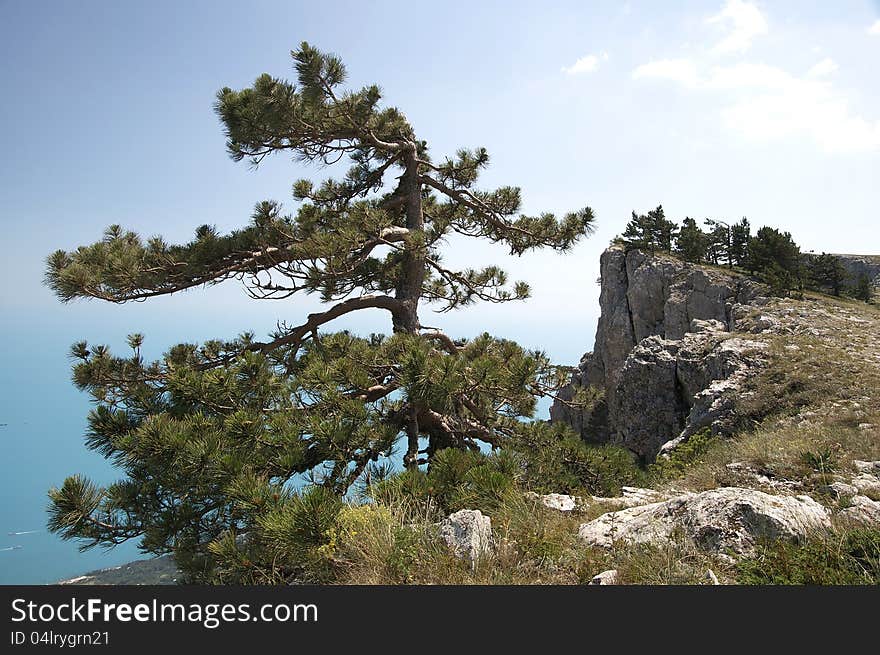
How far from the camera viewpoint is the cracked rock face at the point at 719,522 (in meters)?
3.86

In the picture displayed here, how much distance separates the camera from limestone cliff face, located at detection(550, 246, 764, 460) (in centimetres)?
1463

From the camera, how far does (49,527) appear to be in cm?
486

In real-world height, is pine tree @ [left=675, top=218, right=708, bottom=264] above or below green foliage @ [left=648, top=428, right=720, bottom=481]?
above

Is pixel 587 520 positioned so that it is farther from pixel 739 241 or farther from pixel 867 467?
pixel 739 241

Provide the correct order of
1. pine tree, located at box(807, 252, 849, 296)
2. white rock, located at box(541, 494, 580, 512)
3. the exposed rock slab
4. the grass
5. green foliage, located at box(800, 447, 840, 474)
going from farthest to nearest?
pine tree, located at box(807, 252, 849, 296) < green foliage, located at box(800, 447, 840, 474) < white rock, located at box(541, 494, 580, 512) < the exposed rock slab < the grass

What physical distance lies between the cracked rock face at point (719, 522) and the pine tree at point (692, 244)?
34541 mm

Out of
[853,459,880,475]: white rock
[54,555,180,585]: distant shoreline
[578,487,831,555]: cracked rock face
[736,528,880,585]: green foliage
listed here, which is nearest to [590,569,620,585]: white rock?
[578,487,831,555]: cracked rock face

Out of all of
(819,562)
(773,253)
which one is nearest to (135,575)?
(819,562)

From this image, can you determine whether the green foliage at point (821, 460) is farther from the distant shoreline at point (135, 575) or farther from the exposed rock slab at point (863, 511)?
the distant shoreline at point (135, 575)

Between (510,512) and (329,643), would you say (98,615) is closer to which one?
(329,643)

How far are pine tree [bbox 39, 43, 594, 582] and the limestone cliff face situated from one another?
3.49 meters

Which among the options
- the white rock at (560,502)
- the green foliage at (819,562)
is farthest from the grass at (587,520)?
the white rock at (560,502)

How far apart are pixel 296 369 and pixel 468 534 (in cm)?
401

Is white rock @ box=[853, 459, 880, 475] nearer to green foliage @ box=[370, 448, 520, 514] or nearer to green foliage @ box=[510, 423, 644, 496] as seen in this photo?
green foliage @ box=[510, 423, 644, 496]
